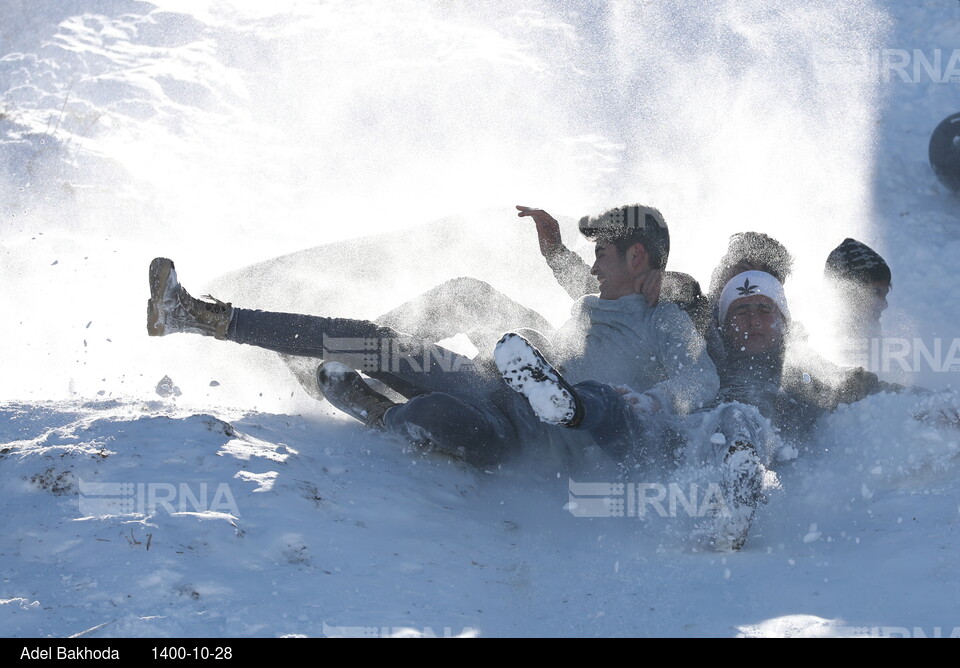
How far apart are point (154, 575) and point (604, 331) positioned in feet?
7.29

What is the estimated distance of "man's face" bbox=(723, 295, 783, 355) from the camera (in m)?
4.05

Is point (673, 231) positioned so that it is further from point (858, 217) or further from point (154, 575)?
point (154, 575)

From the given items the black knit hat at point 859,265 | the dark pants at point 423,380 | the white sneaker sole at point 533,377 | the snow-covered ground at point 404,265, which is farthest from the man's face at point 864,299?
the white sneaker sole at point 533,377

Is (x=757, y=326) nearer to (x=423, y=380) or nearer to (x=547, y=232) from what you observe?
(x=547, y=232)

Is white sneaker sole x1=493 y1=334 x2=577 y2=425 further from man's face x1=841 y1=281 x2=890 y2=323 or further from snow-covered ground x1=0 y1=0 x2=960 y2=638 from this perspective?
man's face x1=841 y1=281 x2=890 y2=323

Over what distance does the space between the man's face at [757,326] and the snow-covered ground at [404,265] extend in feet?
1.51

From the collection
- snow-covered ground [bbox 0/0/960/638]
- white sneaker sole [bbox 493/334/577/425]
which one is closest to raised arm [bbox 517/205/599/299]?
snow-covered ground [bbox 0/0/960/638]

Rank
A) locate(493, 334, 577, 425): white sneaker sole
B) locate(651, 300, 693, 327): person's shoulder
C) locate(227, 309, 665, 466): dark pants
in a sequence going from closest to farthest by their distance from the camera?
locate(493, 334, 577, 425): white sneaker sole
locate(227, 309, 665, 466): dark pants
locate(651, 300, 693, 327): person's shoulder

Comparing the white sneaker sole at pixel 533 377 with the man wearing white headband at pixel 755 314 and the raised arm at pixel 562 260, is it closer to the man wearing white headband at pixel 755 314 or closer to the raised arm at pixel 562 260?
the man wearing white headband at pixel 755 314

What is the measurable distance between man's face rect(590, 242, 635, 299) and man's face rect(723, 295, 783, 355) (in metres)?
0.53

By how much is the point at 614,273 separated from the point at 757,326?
667 mm

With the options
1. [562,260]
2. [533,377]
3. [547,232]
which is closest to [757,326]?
[562,260]

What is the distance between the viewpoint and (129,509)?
106 inches
